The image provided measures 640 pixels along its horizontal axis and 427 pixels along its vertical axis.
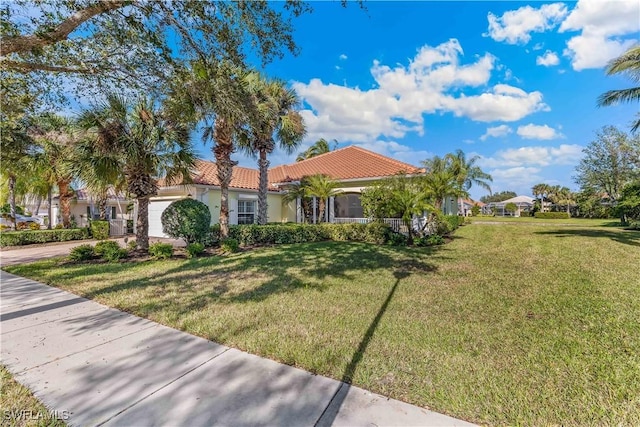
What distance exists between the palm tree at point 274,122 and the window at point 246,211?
3.48 m

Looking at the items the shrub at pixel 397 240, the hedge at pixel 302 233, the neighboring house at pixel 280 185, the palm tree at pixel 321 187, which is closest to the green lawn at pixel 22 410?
the hedge at pixel 302 233

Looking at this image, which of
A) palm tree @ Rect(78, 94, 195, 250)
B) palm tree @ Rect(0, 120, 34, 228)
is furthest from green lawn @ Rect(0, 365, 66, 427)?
palm tree @ Rect(0, 120, 34, 228)

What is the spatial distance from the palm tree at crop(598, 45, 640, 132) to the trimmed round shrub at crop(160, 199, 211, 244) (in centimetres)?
1927

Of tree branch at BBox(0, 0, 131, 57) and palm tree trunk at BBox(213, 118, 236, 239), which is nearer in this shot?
tree branch at BBox(0, 0, 131, 57)

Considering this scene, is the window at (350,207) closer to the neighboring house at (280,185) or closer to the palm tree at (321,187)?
the neighboring house at (280,185)

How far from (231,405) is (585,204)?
165ft

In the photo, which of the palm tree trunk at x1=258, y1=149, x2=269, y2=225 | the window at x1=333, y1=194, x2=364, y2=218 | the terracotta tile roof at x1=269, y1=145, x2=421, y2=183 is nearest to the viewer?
the palm tree trunk at x1=258, y1=149, x2=269, y2=225

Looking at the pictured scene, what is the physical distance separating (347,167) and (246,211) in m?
7.72

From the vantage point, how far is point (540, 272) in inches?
304

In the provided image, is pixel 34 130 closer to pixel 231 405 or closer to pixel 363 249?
pixel 363 249

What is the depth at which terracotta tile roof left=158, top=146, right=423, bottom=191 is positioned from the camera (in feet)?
57.8

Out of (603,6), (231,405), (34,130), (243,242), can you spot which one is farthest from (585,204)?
(34,130)

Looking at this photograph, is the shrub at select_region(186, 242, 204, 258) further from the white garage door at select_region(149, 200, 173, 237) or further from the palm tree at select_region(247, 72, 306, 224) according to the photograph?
the white garage door at select_region(149, 200, 173, 237)

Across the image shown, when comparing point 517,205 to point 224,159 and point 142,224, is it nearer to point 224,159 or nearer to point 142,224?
point 224,159
